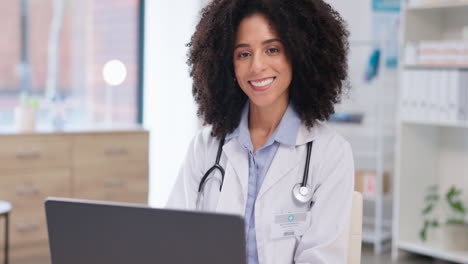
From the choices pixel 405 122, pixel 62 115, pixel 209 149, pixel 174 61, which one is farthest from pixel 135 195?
pixel 209 149

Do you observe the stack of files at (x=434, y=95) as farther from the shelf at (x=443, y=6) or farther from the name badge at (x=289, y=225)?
the name badge at (x=289, y=225)

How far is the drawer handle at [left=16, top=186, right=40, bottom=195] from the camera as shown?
13.8 feet

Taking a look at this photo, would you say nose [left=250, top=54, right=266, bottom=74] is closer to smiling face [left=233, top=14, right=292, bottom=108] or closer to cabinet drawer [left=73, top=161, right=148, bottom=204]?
smiling face [left=233, top=14, right=292, bottom=108]

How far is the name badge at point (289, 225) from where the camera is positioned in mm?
1541

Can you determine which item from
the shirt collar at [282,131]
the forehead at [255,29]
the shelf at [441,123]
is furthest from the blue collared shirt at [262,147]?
the shelf at [441,123]

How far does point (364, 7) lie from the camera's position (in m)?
4.77

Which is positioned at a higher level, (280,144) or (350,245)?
(280,144)

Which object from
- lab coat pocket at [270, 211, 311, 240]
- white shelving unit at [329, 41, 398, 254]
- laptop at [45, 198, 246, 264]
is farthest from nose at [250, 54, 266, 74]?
white shelving unit at [329, 41, 398, 254]

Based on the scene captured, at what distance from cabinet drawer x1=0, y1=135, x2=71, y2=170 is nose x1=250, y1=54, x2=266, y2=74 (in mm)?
2976

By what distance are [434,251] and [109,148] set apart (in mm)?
2328

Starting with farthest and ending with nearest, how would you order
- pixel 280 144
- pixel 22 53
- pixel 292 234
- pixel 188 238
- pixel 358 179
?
pixel 22 53 → pixel 358 179 → pixel 280 144 → pixel 292 234 → pixel 188 238

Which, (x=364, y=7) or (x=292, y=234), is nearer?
(x=292, y=234)

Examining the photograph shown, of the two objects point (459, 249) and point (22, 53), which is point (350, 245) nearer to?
point (459, 249)

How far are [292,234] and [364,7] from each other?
3.53 metres
